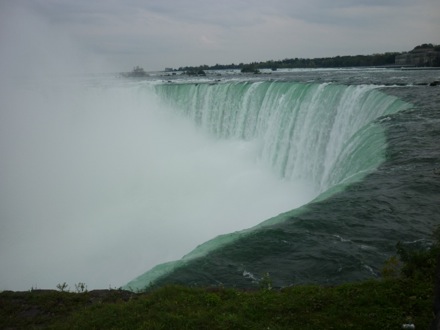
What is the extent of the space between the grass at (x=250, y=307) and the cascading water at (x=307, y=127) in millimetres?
2165

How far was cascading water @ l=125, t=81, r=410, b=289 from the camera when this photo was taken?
12242 millimetres

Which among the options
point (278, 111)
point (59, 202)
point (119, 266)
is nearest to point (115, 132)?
point (59, 202)

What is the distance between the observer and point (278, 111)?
66.8 feet

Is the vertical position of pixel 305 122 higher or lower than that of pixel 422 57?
lower

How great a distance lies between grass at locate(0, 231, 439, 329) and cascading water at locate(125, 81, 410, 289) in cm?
216

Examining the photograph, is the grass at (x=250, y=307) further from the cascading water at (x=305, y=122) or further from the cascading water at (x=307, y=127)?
the cascading water at (x=305, y=122)

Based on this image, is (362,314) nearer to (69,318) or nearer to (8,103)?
(69,318)

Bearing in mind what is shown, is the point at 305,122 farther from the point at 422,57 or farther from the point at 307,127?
the point at 422,57

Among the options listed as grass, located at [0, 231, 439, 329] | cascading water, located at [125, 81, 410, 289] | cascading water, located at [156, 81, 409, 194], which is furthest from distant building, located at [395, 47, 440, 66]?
grass, located at [0, 231, 439, 329]

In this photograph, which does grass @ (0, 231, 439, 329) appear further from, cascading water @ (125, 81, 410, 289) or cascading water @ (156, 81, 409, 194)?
cascading water @ (156, 81, 409, 194)

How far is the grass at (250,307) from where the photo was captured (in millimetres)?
4461

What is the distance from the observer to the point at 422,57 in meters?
48.7

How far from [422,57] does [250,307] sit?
52370 millimetres

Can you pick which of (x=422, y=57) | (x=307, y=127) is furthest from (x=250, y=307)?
(x=422, y=57)
